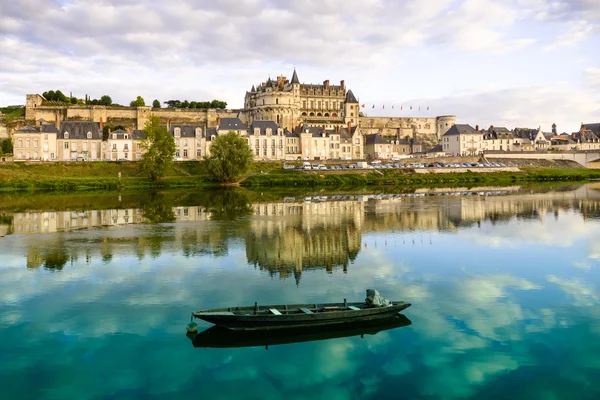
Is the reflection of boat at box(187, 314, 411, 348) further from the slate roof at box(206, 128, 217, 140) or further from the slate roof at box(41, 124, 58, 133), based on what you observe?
the slate roof at box(41, 124, 58, 133)

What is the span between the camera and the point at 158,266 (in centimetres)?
1695

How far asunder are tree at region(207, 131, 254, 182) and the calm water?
24.4m

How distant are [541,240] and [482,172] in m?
47.6

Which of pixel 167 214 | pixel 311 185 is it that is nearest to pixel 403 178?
pixel 311 185

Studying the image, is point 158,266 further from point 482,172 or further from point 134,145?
point 482,172

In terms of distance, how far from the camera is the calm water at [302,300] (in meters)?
9.16

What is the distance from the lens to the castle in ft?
243

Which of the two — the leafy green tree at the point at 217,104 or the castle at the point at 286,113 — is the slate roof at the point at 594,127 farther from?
the leafy green tree at the point at 217,104

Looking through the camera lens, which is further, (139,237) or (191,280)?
(139,237)

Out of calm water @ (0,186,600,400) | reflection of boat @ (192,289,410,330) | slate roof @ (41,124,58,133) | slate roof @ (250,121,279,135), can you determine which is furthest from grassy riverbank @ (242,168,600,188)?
reflection of boat @ (192,289,410,330)

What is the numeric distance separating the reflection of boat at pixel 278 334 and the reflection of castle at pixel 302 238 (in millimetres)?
4179

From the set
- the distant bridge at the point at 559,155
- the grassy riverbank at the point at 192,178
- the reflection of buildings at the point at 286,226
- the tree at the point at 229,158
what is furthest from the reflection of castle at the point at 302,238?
the distant bridge at the point at 559,155

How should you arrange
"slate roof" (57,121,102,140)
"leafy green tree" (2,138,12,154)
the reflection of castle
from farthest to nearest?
"leafy green tree" (2,138,12,154) → "slate roof" (57,121,102,140) → the reflection of castle

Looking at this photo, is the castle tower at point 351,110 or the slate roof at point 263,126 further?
the castle tower at point 351,110
